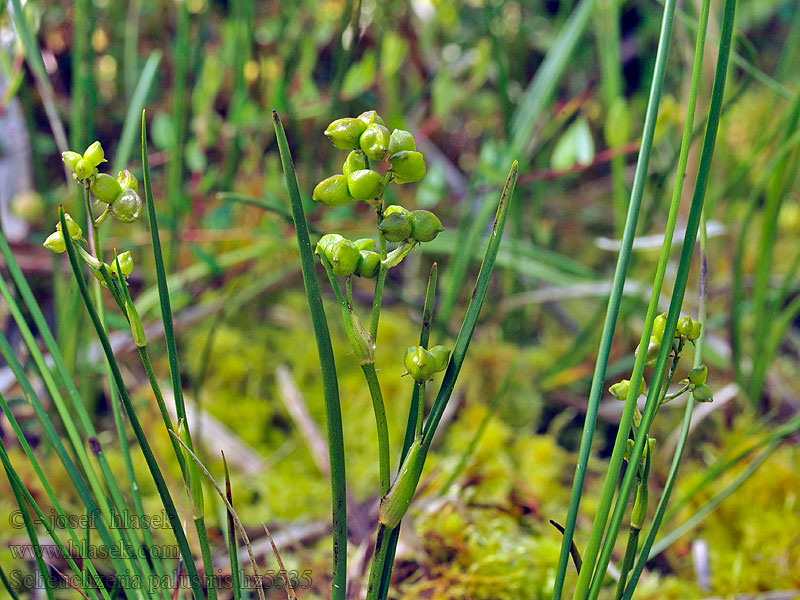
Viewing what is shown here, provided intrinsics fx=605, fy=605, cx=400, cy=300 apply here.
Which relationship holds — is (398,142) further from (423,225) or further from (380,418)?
(380,418)

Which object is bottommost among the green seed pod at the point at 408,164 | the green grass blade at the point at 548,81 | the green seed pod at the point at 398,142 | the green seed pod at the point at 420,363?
the green seed pod at the point at 420,363

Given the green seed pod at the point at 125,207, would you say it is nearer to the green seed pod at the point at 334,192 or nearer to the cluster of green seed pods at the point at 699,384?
the green seed pod at the point at 334,192

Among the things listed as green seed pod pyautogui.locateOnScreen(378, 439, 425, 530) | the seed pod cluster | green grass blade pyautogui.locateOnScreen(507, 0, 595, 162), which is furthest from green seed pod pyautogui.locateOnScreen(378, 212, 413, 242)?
green grass blade pyautogui.locateOnScreen(507, 0, 595, 162)

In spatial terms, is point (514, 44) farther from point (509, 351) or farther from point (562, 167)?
point (509, 351)

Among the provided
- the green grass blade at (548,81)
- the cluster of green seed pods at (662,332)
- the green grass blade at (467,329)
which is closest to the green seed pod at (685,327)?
the cluster of green seed pods at (662,332)

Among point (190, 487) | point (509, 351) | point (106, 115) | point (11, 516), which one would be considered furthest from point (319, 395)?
point (106, 115)

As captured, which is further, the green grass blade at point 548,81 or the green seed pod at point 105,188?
the green grass blade at point 548,81

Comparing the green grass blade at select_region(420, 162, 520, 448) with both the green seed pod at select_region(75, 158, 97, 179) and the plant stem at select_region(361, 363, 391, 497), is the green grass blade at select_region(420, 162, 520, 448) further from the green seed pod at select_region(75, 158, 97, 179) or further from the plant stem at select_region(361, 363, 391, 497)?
the green seed pod at select_region(75, 158, 97, 179)
